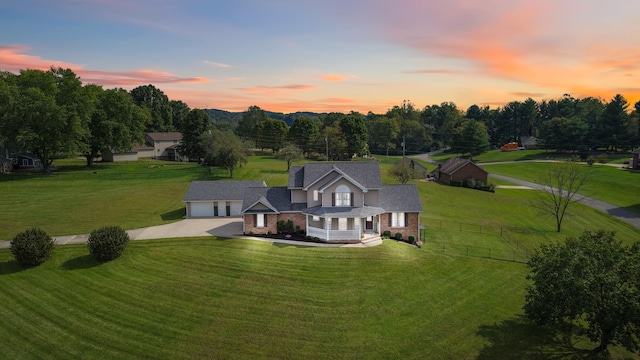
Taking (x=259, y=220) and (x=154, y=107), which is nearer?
(x=259, y=220)

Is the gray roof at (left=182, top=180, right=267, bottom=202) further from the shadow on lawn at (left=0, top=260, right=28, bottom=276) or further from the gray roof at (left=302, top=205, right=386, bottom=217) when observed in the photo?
the shadow on lawn at (left=0, top=260, right=28, bottom=276)

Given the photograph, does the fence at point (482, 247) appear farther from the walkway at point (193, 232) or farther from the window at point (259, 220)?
the window at point (259, 220)

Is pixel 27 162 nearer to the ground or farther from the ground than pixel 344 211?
farther from the ground

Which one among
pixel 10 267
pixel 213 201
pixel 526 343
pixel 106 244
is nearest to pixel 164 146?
pixel 213 201

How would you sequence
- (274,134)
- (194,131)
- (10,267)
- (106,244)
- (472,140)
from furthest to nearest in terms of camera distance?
(274,134), (472,140), (194,131), (106,244), (10,267)

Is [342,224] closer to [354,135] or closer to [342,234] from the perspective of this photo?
[342,234]

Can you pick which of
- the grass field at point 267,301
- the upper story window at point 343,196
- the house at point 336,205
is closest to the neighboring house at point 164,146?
the grass field at point 267,301

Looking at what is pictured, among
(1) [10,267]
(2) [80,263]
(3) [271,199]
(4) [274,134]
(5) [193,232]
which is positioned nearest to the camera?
(1) [10,267]

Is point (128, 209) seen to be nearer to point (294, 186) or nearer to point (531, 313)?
point (294, 186)

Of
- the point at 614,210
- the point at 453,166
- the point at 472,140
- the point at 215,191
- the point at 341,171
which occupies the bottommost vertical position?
the point at 614,210
